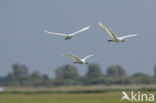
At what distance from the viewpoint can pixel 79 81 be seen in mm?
181250

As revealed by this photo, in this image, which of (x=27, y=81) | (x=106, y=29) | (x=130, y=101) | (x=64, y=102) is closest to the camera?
(x=106, y=29)

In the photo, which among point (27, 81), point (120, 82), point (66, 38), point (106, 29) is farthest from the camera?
point (27, 81)

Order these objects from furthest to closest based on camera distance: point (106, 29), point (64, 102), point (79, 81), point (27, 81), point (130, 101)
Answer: point (27, 81) → point (79, 81) → point (64, 102) → point (130, 101) → point (106, 29)

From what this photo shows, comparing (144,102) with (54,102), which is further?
(54,102)

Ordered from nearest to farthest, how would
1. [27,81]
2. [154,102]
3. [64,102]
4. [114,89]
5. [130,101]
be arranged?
[154,102], [130,101], [64,102], [114,89], [27,81]

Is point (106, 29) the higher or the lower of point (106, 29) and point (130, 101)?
the higher

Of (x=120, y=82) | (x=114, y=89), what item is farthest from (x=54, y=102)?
(x=120, y=82)

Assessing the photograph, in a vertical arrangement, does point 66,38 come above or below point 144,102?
above

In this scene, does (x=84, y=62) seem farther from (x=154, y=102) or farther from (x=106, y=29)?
(x=154, y=102)

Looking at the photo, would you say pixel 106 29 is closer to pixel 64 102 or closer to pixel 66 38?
pixel 66 38

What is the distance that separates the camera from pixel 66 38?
1441 inches

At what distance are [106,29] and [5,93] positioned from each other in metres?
64.1

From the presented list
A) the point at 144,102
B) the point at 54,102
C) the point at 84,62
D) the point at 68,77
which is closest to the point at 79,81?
the point at 68,77

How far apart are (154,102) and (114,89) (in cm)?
4060
